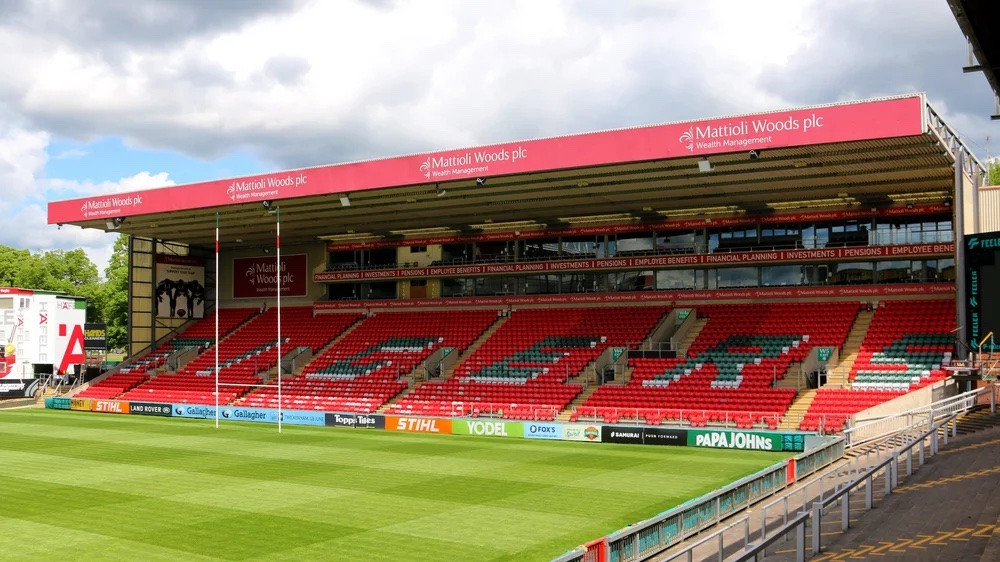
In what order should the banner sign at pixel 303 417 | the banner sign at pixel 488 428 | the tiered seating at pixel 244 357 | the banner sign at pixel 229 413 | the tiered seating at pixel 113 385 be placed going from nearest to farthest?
A: 1. the banner sign at pixel 488 428
2. the banner sign at pixel 303 417
3. the banner sign at pixel 229 413
4. the tiered seating at pixel 244 357
5. the tiered seating at pixel 113 385

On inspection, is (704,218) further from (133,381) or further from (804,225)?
(133,381)

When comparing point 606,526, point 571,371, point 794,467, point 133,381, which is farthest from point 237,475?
point 133,381

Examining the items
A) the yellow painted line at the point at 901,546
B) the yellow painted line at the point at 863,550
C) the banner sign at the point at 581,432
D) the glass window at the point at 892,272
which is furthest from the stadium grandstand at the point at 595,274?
the yellow painted line at the point at 863,550

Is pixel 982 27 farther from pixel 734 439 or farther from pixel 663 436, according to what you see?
pixel 663 436

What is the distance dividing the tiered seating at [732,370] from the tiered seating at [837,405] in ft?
3.64

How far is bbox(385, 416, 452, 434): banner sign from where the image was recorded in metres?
35.9

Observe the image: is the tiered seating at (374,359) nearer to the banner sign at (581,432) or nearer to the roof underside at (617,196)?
the roof underside at (617,196)

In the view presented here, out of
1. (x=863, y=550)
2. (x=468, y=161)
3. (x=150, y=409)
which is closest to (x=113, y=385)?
(x=150, y=409)

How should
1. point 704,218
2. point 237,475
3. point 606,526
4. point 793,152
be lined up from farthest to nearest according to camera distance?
point 704,218
point 793,152
point 237,475
point 606,526

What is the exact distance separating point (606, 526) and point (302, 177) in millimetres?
25163

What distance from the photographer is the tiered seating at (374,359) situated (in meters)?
42.4

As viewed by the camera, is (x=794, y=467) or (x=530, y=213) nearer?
(x=794, y=467)

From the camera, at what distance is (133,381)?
Result: 5072 cm

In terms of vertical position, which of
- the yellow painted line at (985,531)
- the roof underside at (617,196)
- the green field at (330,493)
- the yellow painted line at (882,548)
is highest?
the roof underside at (617,196)
